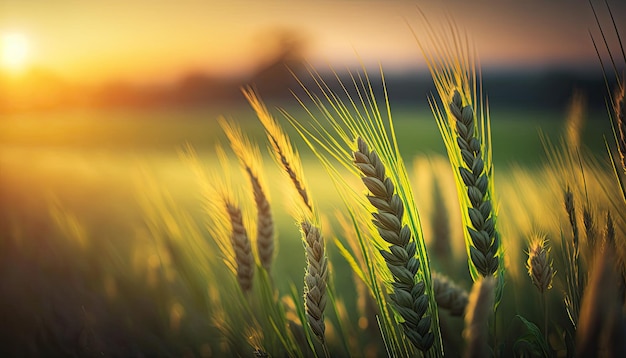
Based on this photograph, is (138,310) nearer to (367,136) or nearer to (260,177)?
(260,177)

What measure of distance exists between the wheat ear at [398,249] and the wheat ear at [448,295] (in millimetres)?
125

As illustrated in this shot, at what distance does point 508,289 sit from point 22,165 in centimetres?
114

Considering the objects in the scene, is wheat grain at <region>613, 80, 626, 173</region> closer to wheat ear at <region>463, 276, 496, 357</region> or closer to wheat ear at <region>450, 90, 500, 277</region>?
wheat ear at <region>450, 90, 500, 277</region>

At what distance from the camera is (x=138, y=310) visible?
74 centimetres

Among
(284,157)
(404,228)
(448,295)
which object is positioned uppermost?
(284,157)

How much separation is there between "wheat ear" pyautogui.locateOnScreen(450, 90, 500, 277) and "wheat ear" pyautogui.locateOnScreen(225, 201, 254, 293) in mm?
247

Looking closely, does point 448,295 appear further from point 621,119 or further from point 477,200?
point 621,119

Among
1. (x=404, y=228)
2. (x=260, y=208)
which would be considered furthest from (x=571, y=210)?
(x=260, y=208)

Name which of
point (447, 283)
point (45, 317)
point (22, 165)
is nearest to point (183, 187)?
point (22, 165)

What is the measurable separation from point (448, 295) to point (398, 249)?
0.17 meters

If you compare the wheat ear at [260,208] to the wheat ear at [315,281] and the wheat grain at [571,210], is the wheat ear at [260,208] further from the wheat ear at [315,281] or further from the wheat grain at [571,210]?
the wheat grain at [571,210]

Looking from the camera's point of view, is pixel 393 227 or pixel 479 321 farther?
pixel 393 227

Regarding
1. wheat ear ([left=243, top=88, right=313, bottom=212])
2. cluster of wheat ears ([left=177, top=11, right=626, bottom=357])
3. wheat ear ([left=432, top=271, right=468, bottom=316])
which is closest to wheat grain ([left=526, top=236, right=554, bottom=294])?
cluster of wheat ears ([left=177, top=11, right=626, bottom=357])

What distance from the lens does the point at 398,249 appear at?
39 centimetres
